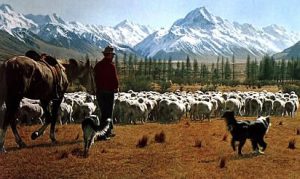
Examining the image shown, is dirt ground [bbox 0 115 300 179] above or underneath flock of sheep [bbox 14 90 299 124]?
underneath

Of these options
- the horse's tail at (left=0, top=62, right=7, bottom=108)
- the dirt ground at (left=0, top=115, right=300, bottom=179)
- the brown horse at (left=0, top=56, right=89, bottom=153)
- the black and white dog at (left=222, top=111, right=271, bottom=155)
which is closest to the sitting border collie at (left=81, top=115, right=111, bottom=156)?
the dirt ground at (left=0, top=115, right=300, bottom=179)

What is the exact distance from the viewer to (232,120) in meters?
14.4

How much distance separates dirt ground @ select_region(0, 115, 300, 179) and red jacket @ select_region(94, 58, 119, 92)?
1813mm

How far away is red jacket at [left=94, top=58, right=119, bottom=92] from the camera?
16.0 meters

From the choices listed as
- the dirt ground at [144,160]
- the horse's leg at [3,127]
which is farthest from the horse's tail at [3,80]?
the dirt ground at [144,160]

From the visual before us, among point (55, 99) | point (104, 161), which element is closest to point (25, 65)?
point (55, 99)

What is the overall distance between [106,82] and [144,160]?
4.19 metres

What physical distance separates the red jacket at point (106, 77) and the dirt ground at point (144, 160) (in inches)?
71.4

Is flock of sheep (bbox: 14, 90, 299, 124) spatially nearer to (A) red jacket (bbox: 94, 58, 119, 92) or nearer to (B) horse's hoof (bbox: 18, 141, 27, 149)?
(A) red jacket (bbox: 94, 58, 119, 92)

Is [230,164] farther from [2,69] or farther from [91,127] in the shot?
[2,69]

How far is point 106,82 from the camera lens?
16.0 meters

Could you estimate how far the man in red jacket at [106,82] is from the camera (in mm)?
16031

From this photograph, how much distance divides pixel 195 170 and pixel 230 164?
137 centimetres

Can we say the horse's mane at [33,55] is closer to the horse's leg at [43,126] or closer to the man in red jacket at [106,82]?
the horse's leg at [43,126]
